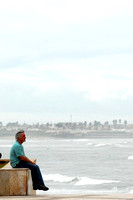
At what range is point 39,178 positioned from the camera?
10617 millimetres

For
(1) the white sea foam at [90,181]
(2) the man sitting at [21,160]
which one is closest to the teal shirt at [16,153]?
(2) the man sitting at [21,160]

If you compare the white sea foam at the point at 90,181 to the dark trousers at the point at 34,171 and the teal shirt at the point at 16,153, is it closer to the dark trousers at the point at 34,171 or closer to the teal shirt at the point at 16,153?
the dark trousers at the point at 34,171

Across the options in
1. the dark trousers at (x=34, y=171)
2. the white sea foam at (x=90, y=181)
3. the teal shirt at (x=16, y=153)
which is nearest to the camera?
the teal shirt at (x=16, y=153)

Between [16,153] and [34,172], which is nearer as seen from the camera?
[16,153]

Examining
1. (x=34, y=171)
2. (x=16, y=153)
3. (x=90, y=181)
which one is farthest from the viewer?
(x=90, y=181)

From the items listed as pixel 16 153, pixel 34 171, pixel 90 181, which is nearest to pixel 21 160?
pixel 16 153

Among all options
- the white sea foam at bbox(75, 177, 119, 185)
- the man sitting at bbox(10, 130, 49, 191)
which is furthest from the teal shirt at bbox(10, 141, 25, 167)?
the white sea foam at bbox(75, 177, 119, 185)

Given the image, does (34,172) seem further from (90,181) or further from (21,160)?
(90,181)

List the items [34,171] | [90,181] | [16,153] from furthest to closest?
1. [90,181]
2. [34,171]
3. [16,153]

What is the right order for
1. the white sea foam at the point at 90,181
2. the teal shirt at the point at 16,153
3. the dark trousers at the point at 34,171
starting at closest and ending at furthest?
the teal shirt at the point at 16,153, the dark trousers at the point at 34,171, the white sea foam at the point at 90,181

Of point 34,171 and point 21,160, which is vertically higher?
point 21,160

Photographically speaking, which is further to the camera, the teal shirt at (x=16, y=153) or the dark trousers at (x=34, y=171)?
the dark trousers at (x=34, y=171)

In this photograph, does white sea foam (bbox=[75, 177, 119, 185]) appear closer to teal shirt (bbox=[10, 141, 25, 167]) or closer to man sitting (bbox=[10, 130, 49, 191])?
man sitting (bbox=[10, 130, 49, 191])

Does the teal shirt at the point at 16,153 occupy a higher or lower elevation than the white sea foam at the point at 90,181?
higher
